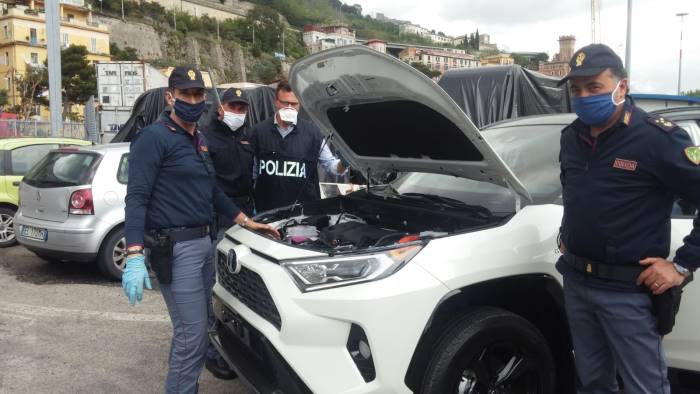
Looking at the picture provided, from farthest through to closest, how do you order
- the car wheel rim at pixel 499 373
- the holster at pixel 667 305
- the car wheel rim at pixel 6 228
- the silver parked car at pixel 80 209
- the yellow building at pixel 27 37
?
the yellow building at pixel 27 37 → the car wheel rim at pixel 6 228 → the silver parked car at pixel 80 209 → the car wheel rim at pixel 499 373 → the holster at pixel 667 305

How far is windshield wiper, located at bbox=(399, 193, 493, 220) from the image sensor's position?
286 cm


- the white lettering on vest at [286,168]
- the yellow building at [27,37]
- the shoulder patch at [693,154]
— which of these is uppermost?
the yellow building at [27,37]

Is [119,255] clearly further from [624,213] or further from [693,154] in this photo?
[693,154]

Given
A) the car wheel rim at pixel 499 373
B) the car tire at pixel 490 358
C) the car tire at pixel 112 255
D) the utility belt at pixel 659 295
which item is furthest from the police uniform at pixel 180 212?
the car tire at pixel 112 255

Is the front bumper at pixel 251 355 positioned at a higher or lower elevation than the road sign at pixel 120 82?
lower

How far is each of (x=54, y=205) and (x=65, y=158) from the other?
0.63 m

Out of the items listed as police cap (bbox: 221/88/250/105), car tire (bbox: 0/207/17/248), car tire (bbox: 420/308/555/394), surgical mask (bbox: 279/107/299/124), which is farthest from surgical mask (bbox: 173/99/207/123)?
car tire (bbox: 0/207/17/248)

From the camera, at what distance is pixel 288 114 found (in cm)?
416

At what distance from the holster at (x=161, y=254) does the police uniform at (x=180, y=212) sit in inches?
1.3

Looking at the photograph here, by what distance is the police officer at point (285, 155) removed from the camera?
4176mm

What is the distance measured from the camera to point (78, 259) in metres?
5.98

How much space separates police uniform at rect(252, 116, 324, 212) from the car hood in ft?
1.51

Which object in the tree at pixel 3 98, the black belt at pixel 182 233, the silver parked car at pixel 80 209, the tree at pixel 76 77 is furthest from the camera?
the tree at pixel 76 77

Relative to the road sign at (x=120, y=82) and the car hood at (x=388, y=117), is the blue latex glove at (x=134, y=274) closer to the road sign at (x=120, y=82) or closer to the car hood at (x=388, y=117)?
the car hood at (x=388, y=117)
